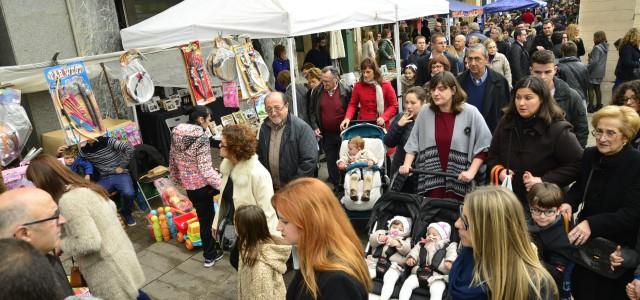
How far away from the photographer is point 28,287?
5.26 ft

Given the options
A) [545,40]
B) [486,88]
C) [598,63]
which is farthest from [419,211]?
[545,40]

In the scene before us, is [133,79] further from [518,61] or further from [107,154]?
[518,61]

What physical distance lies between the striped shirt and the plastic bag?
1.63 feet

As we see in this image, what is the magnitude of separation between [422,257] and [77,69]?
4.10 metres

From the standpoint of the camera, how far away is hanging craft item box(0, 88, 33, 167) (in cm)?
452

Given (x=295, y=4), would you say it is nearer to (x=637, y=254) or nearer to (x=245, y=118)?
(x=245, y=118)

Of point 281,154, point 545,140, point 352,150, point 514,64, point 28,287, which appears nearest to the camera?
point 28,287

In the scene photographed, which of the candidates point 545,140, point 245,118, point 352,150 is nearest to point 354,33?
point 245,118

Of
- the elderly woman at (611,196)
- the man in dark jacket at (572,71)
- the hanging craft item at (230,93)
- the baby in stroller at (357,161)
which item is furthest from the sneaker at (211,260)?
the man in dark jacket at (572,71)

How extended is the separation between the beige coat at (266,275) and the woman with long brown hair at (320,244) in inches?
39.5

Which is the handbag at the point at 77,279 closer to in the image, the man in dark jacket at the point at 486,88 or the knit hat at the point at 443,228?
the knit hat at the point at 443,228

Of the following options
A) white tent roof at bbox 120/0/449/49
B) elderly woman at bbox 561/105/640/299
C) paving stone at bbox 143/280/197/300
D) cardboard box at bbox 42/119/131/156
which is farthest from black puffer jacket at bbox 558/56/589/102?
cardboard box at bbox 42/119/131/156

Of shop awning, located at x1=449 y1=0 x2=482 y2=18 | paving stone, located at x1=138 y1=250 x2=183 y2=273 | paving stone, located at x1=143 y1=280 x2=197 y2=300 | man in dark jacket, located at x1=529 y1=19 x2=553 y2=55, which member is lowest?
paving stone, located at x1=143 y1=280 x2=197 y2=300

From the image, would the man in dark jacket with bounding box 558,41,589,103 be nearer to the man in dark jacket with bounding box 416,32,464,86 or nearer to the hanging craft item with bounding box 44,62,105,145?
the man in dark jacket with bounding box 416,32,464,86
